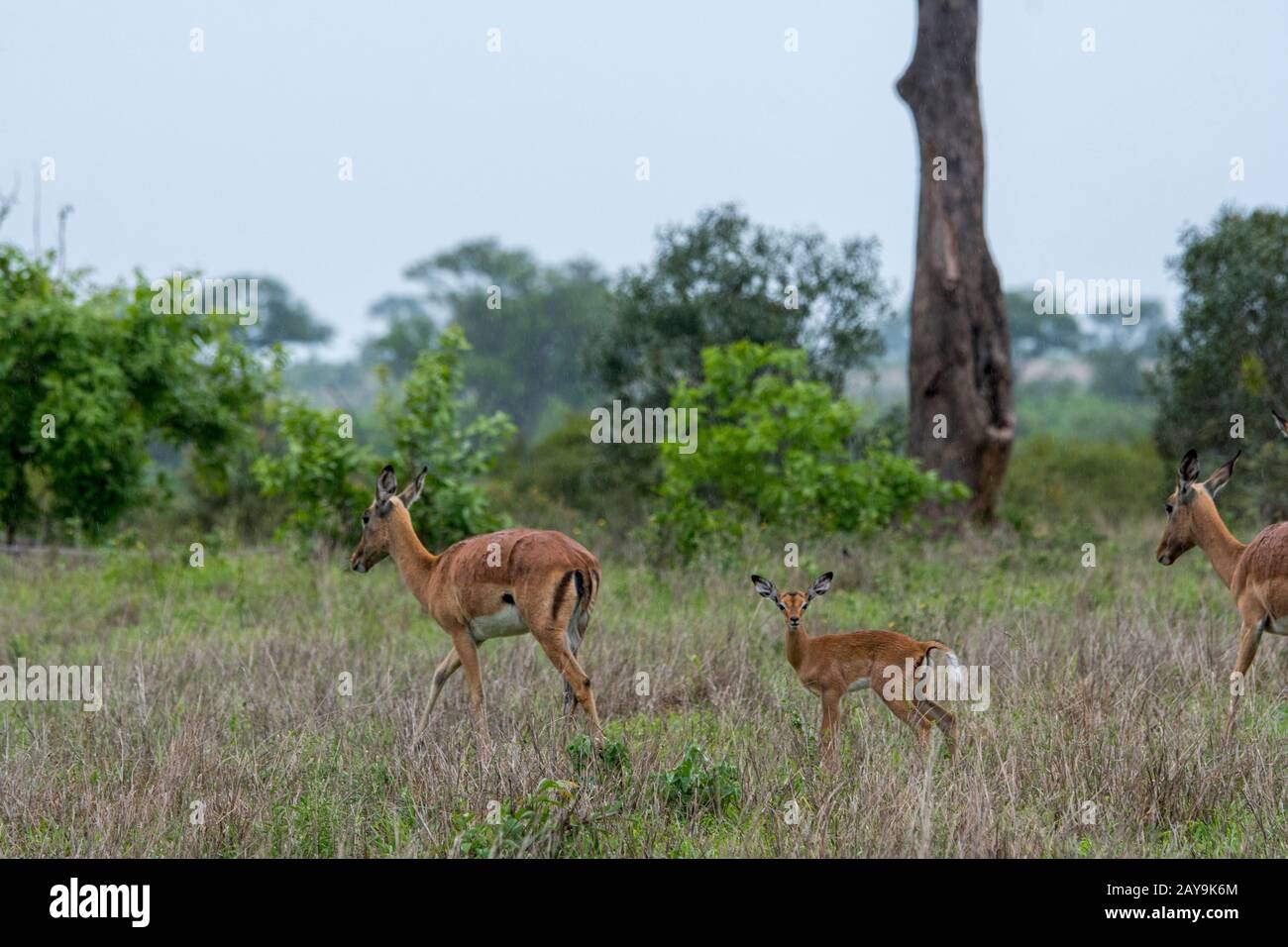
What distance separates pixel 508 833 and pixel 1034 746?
246 cm

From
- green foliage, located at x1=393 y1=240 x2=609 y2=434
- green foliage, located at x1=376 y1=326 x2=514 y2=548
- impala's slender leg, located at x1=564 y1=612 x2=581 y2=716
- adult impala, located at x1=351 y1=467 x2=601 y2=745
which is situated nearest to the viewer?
adult impala, located at x1=351 y1=467 x2=601 y2=745

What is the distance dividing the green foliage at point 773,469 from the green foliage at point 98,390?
6208mm

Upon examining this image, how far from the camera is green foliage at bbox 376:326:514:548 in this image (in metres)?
14.3

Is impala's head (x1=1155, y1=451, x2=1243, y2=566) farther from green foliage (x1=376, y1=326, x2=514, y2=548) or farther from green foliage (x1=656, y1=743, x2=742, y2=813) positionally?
green foliage (x1=376, y1=326, x2=514, y2=548)

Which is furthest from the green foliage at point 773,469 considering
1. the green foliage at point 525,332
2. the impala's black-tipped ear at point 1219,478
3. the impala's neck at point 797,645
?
the green foliage at point 525,332

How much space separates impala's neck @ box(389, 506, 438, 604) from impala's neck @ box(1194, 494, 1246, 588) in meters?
4.44

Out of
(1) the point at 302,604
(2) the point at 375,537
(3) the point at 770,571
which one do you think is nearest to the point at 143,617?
(1) the point at 302,604

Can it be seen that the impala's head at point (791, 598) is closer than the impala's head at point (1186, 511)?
Yes

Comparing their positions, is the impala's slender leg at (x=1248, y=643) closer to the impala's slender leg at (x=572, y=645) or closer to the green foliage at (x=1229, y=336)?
the impala's slender leg at (x=572, y=645)

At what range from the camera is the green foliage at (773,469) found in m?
14.4

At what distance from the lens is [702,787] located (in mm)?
6320

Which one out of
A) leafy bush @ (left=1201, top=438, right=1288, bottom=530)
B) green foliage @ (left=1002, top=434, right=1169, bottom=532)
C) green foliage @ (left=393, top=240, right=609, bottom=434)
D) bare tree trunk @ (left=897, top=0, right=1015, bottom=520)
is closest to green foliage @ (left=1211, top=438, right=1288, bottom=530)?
leafy bush @ (left=1201, top=438, right=1288, bottom=530)

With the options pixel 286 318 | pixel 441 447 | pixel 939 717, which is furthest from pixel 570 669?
pixel 286 318

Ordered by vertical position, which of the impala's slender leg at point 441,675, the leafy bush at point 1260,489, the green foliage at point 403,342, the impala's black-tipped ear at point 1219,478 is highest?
the green foliage at point 403,342
